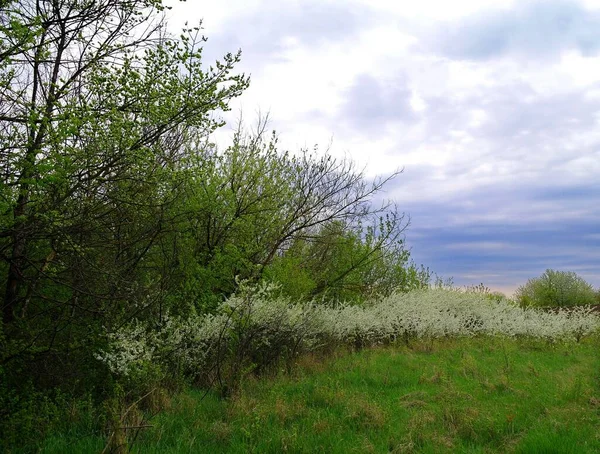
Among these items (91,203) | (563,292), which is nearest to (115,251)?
(91,203)

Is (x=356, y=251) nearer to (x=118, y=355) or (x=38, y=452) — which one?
(x=118, y=355)

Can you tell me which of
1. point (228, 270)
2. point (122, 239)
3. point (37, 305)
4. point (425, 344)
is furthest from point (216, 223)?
point (425, 344)

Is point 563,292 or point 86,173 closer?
point 86,173

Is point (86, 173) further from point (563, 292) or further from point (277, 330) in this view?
point (563, 292)

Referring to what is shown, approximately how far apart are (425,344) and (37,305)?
1068cm

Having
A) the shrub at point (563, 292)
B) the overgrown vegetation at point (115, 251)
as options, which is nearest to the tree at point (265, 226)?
the overgrown vegetation at point (115, 251)

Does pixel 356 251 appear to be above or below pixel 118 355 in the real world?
above

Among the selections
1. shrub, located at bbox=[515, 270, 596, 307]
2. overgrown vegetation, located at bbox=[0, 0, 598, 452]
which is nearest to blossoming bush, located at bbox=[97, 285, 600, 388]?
overgrown vegetation, located at bbox=[0, 0, 598, 452]

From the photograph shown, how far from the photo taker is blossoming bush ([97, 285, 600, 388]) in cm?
855

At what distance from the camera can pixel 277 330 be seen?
1071 centimetres

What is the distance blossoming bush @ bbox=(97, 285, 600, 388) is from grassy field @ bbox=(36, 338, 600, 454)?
699 millimetres

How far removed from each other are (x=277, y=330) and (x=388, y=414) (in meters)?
3.88

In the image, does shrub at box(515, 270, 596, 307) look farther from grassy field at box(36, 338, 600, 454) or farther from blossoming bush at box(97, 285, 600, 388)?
grassy field at box(36, 338, 600, 454)

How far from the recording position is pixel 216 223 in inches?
494
